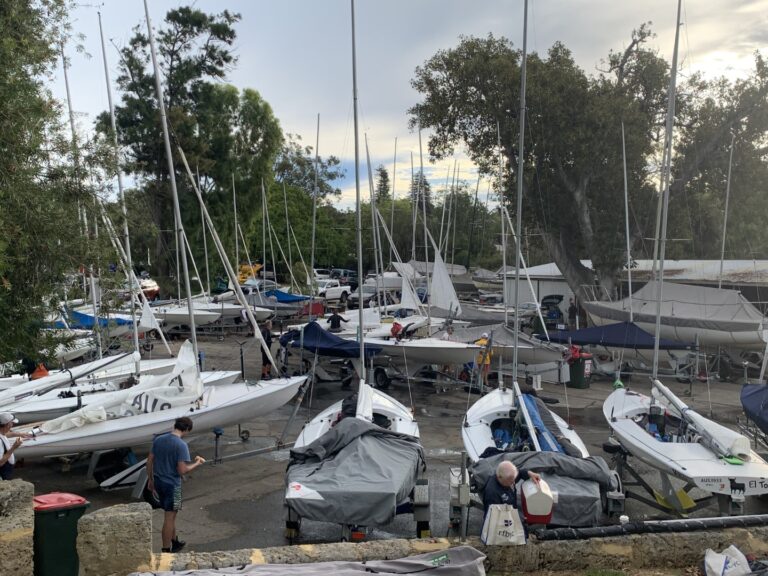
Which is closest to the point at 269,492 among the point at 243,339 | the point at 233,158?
the point at 243,339

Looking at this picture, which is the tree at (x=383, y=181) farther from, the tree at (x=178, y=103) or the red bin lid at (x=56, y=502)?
the red bin lid at (x=56, y=502)

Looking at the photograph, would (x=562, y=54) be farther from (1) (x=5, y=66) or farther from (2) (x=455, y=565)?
(2) (x=455, y=565)

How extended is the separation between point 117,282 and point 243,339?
18081 mm

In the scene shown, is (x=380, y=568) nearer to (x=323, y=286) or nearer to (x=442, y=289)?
(x=442, y=289)

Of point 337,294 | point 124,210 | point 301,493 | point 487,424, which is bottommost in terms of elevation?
point 337,294

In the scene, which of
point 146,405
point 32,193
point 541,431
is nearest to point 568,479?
point 541,431

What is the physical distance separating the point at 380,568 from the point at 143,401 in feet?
21.5

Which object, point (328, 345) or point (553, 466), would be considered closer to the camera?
point (553, 466)

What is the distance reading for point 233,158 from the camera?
43156 millimetres

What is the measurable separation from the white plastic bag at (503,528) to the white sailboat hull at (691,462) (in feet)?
9.92

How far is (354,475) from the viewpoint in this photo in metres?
8.13

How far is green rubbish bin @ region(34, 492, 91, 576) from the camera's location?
6.05m

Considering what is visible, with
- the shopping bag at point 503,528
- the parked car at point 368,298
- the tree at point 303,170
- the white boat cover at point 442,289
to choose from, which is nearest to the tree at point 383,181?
the tree at point 303,170

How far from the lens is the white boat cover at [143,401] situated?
10.9 meters
